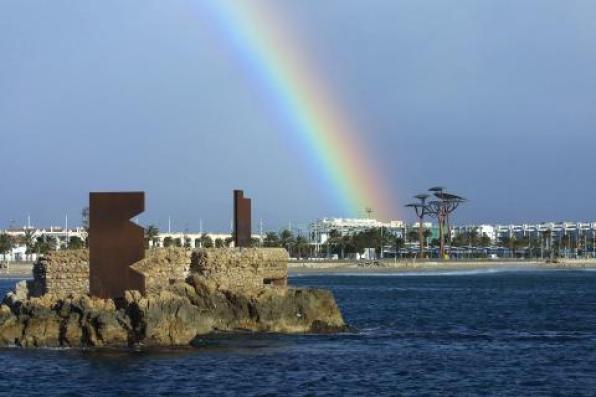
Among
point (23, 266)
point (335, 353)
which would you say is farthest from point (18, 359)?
point (23, 266)

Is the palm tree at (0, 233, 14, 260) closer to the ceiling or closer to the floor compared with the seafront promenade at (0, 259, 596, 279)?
closer to the ceiling

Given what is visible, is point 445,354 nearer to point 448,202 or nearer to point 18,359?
point 18,359

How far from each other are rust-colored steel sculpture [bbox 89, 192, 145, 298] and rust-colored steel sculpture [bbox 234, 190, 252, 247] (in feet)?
29.5

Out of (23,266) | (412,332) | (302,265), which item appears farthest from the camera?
(302,265)

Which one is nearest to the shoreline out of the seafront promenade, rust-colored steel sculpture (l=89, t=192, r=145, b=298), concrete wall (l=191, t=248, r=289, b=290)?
the seafront promenade

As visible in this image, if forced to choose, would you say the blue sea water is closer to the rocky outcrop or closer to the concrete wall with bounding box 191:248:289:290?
the rocky outcrop

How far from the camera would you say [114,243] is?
36.0m

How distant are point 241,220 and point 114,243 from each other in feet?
32.2

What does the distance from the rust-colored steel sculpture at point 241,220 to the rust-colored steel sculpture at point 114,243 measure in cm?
900

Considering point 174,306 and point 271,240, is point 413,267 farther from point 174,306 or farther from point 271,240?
point 174,306

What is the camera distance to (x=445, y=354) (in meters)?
34.3

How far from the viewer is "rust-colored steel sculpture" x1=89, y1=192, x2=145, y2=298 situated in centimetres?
3581

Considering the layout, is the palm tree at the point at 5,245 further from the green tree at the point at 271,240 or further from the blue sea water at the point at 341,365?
the blue sea water at the point at 341,365

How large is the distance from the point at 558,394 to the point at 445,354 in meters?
8.44
